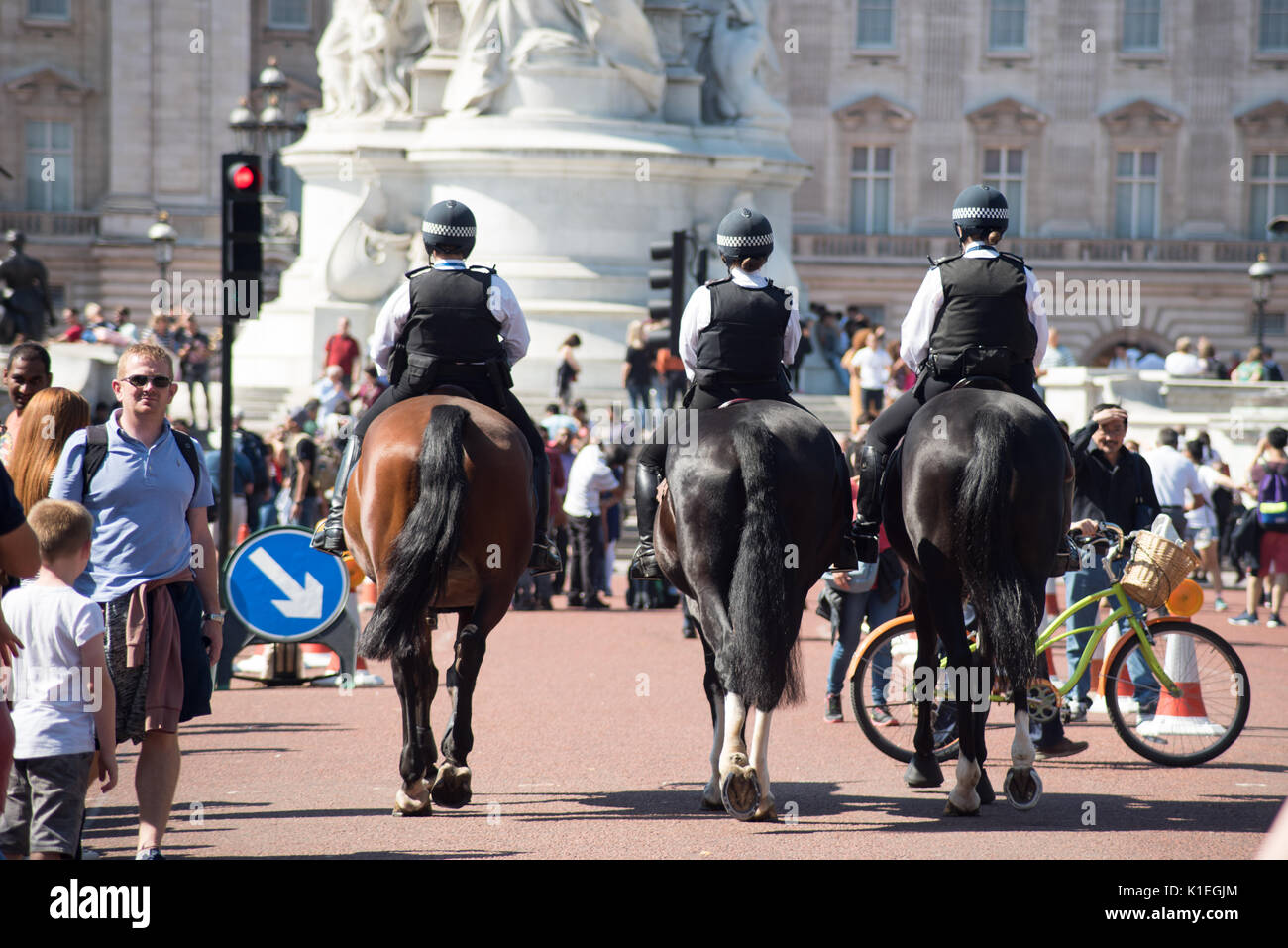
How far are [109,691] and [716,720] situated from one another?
3.24 m

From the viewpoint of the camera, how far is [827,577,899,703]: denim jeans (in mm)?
11766

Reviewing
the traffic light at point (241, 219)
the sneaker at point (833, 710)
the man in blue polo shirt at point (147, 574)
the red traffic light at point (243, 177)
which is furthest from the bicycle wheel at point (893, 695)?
the red traffic light at point (243, 177)

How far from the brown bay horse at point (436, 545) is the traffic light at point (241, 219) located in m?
5.11

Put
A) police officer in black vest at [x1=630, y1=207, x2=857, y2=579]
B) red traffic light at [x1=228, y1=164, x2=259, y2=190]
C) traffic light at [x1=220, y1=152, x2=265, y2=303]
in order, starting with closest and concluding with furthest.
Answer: police officer in black vest at [x1=630, y1=207, x2=857, y2=579]
traffic light at [x1=220, y1=152, x2=265, y2=303]
red traffic light at [x1=228, y1=164, x2=259, y2=190]

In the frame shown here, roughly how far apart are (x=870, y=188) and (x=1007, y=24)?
19.6ft

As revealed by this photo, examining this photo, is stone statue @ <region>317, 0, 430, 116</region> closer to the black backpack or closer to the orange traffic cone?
the orange traffic cone

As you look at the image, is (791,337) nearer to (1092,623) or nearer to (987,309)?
(987,309)

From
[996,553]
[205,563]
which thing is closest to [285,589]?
[205,563]

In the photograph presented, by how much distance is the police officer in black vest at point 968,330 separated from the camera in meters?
8.76

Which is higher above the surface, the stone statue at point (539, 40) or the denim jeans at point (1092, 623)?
the stone statue at point (539, 40)

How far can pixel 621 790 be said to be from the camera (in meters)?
9.10

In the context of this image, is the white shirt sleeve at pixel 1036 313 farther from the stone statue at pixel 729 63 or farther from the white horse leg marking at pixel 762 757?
the stone statue at pixel 729 63

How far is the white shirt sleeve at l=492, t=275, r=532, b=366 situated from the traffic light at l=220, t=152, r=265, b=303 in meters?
4.57

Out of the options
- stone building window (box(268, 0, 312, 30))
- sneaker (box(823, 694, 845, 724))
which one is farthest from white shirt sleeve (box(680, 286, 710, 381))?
stone building window (box(268, 0, 312, 30))
